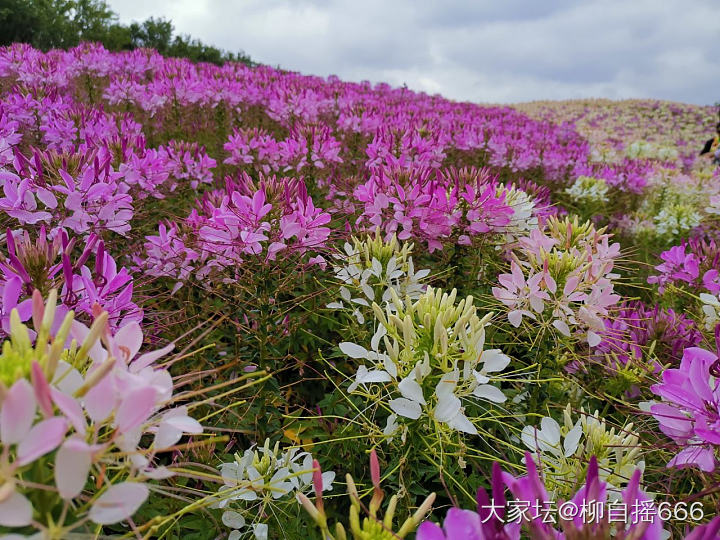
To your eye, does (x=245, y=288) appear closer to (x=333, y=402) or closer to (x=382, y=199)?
(x=333, y=402)

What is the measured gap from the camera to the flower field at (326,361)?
0.77 m

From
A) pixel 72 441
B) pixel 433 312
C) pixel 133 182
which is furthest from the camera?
pixel 133 182

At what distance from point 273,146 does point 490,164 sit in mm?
3629

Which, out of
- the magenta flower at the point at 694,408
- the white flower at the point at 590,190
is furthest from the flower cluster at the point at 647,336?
the white flower at the point at 590,190

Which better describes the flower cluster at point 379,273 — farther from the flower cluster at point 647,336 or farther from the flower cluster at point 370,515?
the flower cluster at point 370,515

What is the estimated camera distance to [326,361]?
6.43ft

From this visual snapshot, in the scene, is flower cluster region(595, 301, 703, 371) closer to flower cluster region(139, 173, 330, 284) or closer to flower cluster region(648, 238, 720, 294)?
flower cluster region(648, 238, 720, 294)

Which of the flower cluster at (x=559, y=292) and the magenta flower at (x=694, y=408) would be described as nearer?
the magenta flower at (x=694, y=408)

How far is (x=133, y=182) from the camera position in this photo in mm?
2770

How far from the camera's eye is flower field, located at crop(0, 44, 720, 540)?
0.77m

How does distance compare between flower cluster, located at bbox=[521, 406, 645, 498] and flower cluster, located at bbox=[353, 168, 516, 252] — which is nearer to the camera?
flower cluster, located at bbox=[521, 406, 645, 498]

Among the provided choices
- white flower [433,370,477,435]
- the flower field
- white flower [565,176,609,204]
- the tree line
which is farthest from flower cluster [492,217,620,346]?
the tree line

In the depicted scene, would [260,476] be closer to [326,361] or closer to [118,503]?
[326,361]

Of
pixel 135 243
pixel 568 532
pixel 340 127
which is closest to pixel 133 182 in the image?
pixel 135 243
